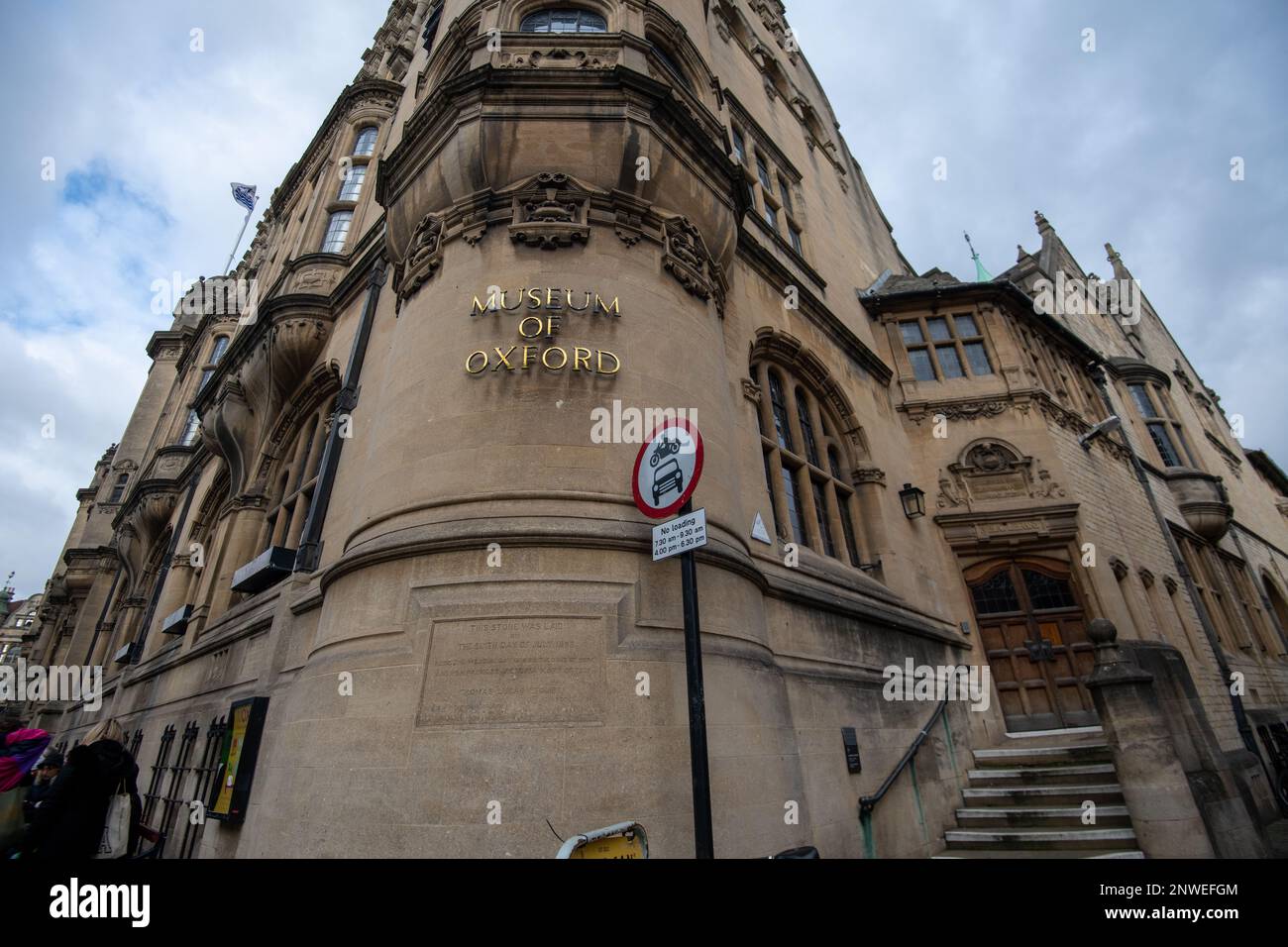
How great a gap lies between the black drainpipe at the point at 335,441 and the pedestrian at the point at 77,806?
385 cm

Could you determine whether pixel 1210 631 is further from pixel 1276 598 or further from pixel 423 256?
pixel 423 256

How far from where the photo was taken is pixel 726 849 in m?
4.40

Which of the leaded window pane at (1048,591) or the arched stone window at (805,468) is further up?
the arched stone window at (805,468)

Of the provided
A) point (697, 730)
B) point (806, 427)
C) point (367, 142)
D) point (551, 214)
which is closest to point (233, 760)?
point (697, 730)

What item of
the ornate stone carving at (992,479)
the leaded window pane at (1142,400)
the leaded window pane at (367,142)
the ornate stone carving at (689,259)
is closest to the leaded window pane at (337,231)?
the leaded window pane at (367,142)

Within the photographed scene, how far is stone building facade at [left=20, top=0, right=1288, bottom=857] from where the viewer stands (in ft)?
14.9

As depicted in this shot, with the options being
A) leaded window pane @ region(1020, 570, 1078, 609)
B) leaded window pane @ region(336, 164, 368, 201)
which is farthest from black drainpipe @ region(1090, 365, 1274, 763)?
leaded window pane @ region(336, 164, 368, 201)

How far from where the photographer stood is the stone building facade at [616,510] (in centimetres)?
454

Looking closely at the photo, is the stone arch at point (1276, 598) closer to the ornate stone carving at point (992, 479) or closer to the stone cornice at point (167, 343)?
the ornate stone carving at point (992, 479)

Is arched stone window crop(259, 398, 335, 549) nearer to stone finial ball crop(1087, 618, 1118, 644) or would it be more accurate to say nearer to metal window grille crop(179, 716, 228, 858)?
metal window grille crop(179, 716, 228, 858)
